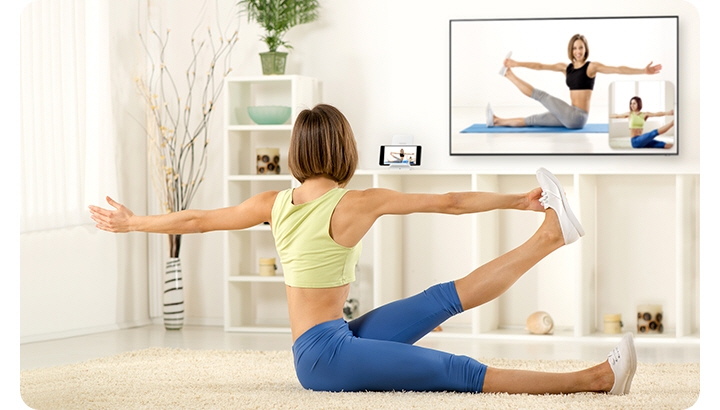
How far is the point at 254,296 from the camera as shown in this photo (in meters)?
5.52

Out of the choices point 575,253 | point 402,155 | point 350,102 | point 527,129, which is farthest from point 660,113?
point 350,102

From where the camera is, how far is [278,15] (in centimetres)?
516

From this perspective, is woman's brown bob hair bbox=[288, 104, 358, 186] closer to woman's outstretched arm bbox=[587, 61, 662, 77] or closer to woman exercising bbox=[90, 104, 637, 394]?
woman exercising bbox=[90, 104, 637, 394]

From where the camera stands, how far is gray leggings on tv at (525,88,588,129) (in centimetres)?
500

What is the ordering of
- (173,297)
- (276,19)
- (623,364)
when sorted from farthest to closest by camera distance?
1. (173,297)
2. (276,19)
3. (623,364)

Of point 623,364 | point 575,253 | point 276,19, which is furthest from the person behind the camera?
point 276,19

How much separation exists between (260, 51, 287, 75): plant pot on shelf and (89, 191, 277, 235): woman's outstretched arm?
2.41m

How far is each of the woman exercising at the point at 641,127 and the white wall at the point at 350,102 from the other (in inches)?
3.5

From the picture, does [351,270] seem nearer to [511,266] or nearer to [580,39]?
[511,266]

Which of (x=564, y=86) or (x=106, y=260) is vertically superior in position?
(x=564, y=86)

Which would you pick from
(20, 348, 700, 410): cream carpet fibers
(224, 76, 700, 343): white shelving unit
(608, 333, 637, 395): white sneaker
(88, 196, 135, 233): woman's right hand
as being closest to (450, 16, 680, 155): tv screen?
(224, 76, 700, 343): white shelving unit

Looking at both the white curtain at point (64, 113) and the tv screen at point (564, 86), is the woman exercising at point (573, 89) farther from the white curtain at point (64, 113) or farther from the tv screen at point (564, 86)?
the white curtain at point (64, 113)

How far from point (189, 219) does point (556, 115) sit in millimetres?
2756

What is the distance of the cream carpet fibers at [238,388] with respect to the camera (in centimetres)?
266
